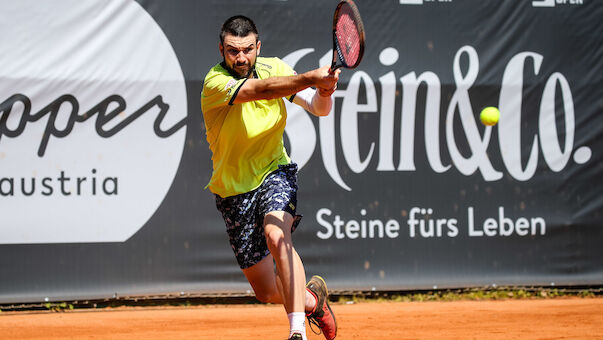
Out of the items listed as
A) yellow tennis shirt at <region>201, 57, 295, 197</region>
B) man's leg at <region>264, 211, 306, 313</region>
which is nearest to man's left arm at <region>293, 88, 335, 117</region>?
yellow tennis shirt at <region>201, 57, 295, 197</region>

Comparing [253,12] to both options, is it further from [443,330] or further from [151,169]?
[443,330]

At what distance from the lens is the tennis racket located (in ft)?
10.2

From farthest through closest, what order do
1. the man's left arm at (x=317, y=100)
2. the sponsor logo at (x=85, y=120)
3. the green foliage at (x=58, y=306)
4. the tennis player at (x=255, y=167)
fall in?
the green foliage at (x=58, y=306) < the sponsor logo at (x=85, y=120) < the man's left arm at (x=317, y=100) < the tennis player at (x=255, y=167)

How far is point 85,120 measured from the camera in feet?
19.0

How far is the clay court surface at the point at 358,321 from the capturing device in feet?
15.4

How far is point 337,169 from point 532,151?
1691 mm

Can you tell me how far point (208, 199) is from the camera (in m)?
5.96

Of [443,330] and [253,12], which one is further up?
[253,12]

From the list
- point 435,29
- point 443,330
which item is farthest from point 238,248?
point 435,29

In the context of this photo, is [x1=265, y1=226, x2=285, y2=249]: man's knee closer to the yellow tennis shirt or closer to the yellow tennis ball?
the yellow tennis shirt

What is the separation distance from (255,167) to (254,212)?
0.73ft

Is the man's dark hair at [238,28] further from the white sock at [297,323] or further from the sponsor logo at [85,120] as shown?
the sponsor logo at [85,120]

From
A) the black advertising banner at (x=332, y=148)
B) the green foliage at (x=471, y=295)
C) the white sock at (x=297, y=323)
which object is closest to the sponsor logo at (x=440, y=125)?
the black advertising banner at (x=332, y=148)

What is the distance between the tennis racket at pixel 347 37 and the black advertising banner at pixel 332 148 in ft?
8.79
